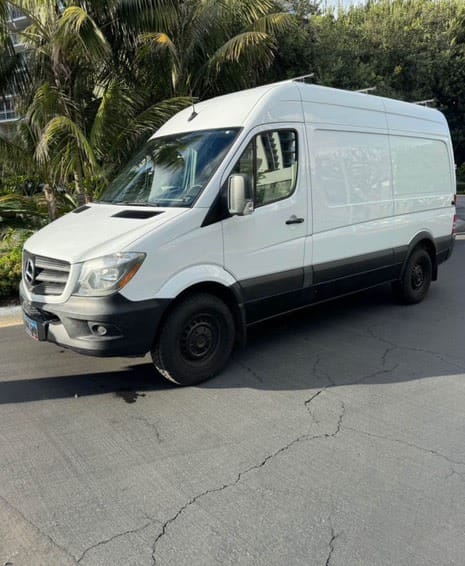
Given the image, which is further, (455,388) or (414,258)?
(414,258)

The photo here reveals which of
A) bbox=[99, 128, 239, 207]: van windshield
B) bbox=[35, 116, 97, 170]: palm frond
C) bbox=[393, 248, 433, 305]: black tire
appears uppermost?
bbox=[35, 116, 97, 170]: palm frond

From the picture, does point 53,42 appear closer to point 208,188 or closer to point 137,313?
point 208,188

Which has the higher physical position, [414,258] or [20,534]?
[414,258]

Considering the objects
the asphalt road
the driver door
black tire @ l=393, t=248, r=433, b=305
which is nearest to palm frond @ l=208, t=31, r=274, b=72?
black tire @ l=393, t=248, r=433, b=305

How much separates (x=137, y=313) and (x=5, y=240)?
5.23 metres

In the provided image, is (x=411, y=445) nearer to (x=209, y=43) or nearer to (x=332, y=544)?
(x=332, y=544)

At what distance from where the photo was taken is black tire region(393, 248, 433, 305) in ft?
22.3

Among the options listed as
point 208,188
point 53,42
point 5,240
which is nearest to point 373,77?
point 53,42

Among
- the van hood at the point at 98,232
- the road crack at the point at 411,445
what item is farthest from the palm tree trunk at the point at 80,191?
the road crack at the point at 411,445

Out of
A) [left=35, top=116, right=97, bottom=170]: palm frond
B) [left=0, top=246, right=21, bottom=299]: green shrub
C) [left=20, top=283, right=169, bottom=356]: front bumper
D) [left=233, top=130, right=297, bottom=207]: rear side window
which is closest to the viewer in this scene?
[left=20, top=283, right=169, bottom=356]: front bumper

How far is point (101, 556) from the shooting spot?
2.49 m

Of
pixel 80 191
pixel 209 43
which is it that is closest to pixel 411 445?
pixel 80 191

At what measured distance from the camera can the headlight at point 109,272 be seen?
3.88m

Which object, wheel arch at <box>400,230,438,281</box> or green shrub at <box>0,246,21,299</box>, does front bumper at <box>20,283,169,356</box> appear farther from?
wheel arch at <box>400,230,438,281</box>
